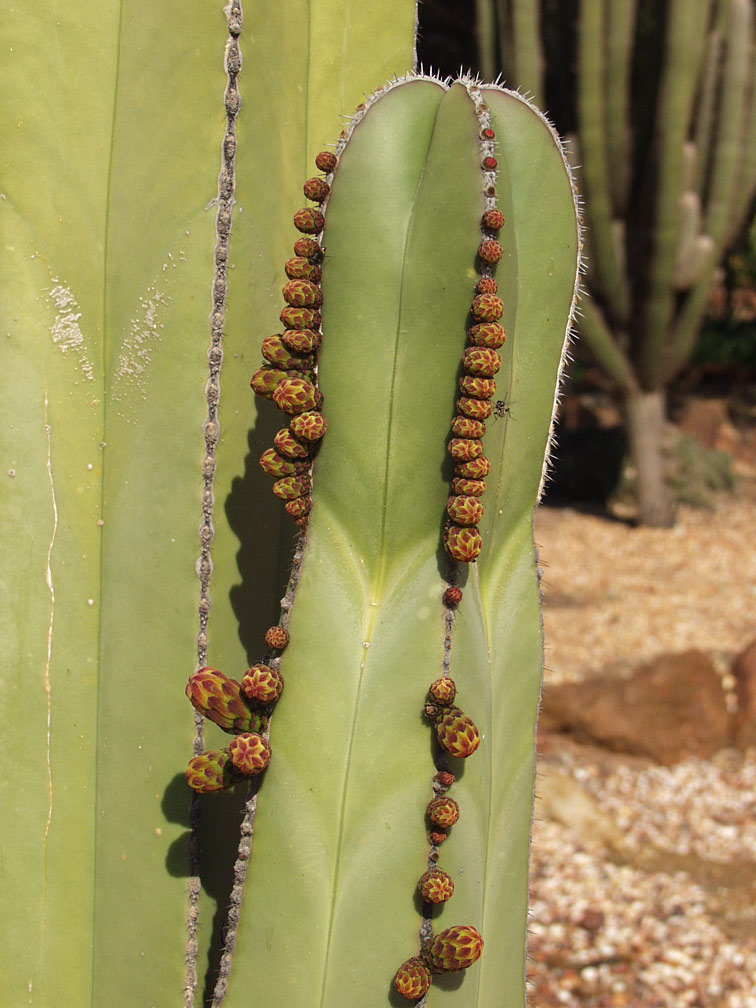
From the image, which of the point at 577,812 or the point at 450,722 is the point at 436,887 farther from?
the point at 577,812

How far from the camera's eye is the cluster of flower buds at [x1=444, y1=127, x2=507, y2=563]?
1002mm

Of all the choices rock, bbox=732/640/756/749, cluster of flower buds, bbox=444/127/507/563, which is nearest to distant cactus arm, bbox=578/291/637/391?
rock, bbox=732/640/756/749

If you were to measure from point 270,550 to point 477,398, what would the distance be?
36cm

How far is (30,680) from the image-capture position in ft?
3.98

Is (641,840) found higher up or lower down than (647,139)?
lower down

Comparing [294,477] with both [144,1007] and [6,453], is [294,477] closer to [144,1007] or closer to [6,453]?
[6,453]

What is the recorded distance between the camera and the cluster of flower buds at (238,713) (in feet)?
3.31

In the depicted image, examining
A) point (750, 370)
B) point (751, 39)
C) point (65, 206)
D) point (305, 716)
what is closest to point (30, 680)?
point (305, 716)

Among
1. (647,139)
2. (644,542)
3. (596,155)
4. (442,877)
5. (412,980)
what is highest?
(647,139)

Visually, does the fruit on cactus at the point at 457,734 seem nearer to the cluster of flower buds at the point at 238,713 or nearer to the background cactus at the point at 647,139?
the cluster of flower buds at the point at 238,713

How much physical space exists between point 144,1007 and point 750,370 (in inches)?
359

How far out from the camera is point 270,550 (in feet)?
4.02

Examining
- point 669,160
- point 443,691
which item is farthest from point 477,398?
point 669,160

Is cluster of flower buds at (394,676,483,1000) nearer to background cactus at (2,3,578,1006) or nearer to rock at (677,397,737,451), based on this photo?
background cactus at (2,3,578,1006)
